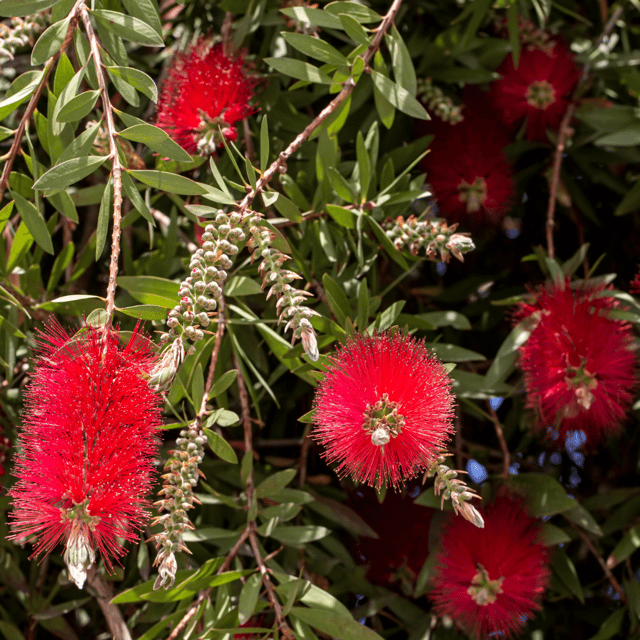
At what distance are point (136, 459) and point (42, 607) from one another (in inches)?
23.2

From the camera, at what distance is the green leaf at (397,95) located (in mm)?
927

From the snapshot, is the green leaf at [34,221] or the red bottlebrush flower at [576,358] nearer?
the green leaf at [34,221]

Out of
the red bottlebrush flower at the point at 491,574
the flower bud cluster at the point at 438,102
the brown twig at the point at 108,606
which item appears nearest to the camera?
the brown twig at the point at 108,606

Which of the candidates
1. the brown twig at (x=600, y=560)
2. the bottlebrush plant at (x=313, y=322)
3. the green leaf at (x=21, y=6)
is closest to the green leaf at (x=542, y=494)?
the bottlebrush plant at (x=313, y=322)

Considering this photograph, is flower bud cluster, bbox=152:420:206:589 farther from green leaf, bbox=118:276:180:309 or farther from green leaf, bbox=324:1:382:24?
green leaf, bbox=324:1:382:24

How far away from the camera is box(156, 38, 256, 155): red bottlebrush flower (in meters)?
1.03

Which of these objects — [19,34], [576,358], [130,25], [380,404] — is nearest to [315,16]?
[130,25]

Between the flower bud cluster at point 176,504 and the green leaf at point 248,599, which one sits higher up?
the flower bud cluster at point 176,504

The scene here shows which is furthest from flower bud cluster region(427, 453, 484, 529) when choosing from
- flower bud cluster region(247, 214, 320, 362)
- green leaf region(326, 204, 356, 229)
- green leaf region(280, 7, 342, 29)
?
green leaf region(280, 7, 342, 29)

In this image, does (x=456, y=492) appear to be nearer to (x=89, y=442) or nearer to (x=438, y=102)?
(x=89, y=442)

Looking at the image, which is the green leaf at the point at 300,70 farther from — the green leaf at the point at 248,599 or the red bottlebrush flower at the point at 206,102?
the green leaf at the point at 248,599

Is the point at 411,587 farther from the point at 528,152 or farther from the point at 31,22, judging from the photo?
the point at 31,22

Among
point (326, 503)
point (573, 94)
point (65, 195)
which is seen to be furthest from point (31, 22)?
point (573, 94)

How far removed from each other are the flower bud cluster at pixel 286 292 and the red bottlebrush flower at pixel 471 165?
2.36 ft
